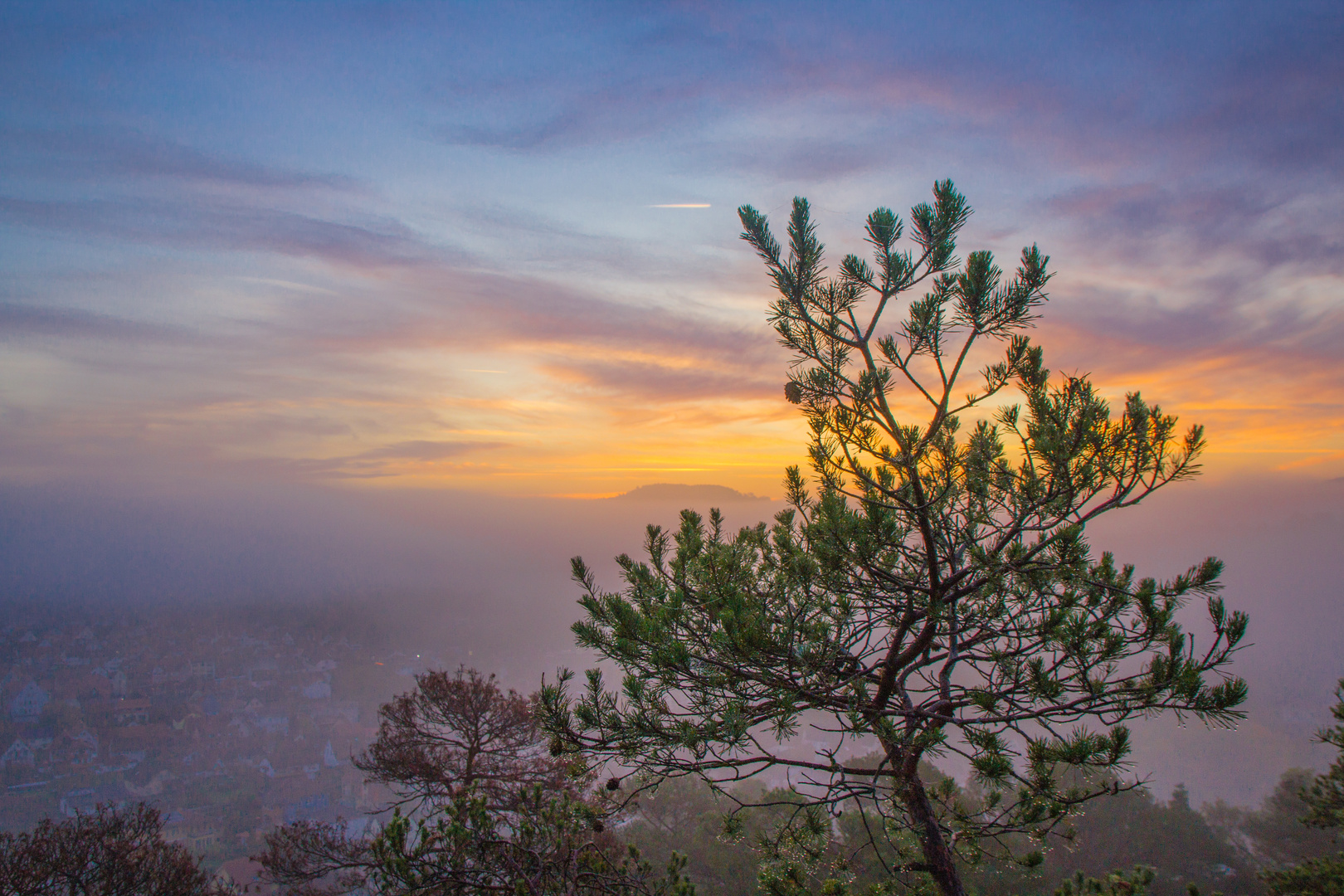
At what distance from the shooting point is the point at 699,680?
11.8 ft

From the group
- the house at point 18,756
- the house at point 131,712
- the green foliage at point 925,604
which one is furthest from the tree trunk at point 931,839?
the house at point 131,712

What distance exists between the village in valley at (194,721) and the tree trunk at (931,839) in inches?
752

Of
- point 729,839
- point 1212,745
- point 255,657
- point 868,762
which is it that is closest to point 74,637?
point 255,657

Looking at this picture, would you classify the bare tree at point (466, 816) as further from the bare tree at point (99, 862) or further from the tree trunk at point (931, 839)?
the tree trunk at point (931, 839)

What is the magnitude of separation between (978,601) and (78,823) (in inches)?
459

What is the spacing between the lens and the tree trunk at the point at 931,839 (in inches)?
137

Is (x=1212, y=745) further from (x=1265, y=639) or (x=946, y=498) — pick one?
(x=946, y=498)

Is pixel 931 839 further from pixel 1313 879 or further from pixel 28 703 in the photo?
pixel 28 703

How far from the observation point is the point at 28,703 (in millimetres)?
44219

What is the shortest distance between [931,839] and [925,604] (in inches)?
57.7

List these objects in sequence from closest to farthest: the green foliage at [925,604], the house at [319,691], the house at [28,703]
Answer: the green foliage at [925,604]
the house at [28,703]
the house at [319,691]

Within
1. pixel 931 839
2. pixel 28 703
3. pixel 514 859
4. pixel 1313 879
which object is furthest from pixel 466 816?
pixel 28 703

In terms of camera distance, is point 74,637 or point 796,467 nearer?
point 796,467

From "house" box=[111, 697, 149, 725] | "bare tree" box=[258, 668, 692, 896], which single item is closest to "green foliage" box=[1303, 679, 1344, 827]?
"bare tree" box=[258, 668, 692, 896]
